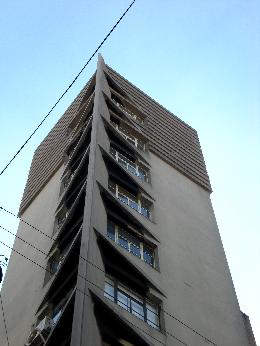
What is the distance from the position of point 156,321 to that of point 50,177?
17752 mm

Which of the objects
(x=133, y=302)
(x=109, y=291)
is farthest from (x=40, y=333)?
(x=133, y=302)

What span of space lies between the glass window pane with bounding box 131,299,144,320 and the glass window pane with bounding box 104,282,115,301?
1.01 meters

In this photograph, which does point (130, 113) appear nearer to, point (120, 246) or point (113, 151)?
point (113, 151)

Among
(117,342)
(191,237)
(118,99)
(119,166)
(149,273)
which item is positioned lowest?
(117,342)

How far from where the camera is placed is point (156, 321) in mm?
20344

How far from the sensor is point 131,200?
26875 mm

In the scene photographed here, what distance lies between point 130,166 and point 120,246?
8.50 meters

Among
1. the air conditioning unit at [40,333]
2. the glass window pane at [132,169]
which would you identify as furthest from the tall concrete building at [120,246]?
the glass window pane at [132,169]

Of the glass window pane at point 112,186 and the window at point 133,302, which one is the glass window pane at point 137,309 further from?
the glass window pane at point 112,186

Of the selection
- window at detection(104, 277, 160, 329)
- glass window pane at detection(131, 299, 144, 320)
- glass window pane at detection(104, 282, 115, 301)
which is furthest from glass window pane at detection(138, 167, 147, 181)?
glass window pane at detection(104, 282, 115, 301)

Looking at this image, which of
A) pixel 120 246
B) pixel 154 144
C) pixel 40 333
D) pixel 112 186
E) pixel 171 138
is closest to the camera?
pixel 40 333

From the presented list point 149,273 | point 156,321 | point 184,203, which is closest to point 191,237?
point 184,203

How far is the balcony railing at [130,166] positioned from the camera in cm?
2917

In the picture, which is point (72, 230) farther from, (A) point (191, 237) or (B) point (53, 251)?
(A) point (191, 237)
